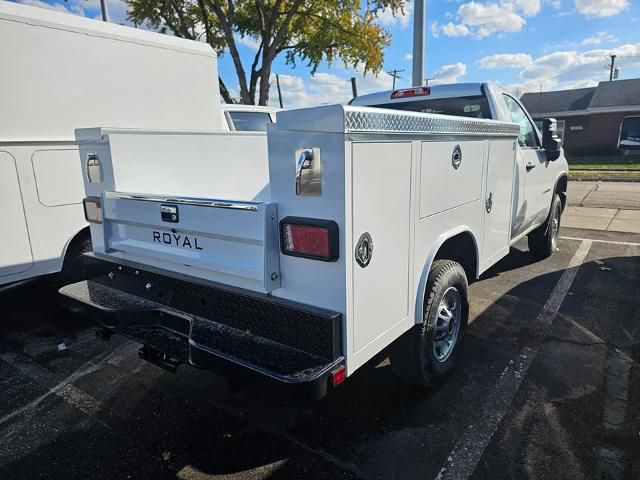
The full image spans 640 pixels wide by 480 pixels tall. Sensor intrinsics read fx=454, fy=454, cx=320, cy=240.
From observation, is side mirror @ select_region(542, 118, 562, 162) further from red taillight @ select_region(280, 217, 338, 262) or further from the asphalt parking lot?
red taillight @ select_region(280, 217, 338, 262)

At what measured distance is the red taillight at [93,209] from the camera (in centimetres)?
309

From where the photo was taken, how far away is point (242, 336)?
2.35 metres

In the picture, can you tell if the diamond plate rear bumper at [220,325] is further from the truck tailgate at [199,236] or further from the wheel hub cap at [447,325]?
the wheel hub cap at [447,325]

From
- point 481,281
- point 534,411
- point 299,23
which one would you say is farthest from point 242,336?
point 299,23

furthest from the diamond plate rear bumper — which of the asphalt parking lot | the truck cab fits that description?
the truck cab

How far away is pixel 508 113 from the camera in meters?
4.42

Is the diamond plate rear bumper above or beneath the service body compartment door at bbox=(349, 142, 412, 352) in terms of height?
beneath

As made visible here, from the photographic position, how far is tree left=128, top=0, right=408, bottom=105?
1498cm

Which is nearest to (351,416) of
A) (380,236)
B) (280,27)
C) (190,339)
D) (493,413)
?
(493,413)

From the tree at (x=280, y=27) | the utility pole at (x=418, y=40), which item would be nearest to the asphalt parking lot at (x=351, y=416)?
the utility pole at (x=418, y=40)

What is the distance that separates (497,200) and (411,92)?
161cm

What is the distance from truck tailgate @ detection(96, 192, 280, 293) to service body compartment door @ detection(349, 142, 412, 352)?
Answer: 0.42m

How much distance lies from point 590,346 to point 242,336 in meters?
3.00

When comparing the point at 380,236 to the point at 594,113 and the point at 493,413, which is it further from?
the point at 594,113
